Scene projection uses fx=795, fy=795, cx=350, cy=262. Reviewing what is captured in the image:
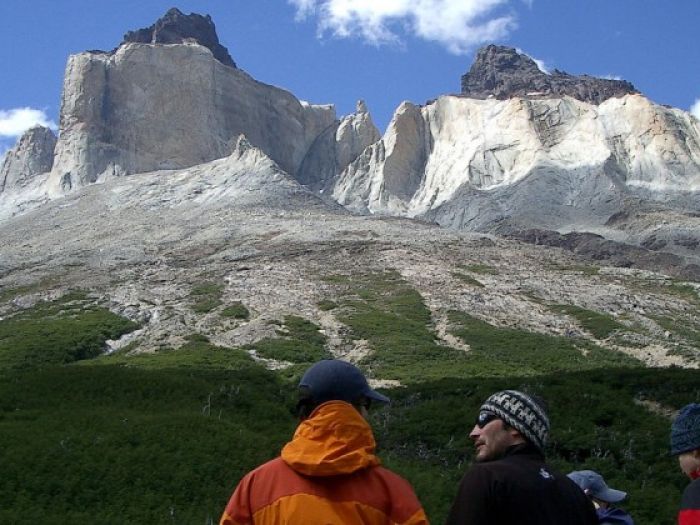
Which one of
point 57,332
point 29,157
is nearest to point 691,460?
point 57,332

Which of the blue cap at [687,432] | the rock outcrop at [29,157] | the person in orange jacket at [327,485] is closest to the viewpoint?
the person in orange jacket at [327,485]

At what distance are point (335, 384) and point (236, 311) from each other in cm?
5158

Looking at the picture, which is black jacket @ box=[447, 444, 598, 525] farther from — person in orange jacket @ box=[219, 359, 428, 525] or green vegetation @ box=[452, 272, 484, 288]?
green vegetation @ box=[452, 272, 484, 288]

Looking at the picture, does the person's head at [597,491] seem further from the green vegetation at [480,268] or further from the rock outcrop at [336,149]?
the rock outcrop at [336,149]

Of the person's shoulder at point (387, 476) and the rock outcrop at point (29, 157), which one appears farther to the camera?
the rock outcrop at point (29, 157)

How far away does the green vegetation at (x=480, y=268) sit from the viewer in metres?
71.9

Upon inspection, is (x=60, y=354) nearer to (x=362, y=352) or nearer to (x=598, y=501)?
(x=362, y=352)

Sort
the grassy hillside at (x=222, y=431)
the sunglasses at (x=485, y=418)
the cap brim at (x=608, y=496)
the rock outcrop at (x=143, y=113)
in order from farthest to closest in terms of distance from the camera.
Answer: the rock outcrop at (x=143, y=113), the grassy hillside at (x=222, y=431), the cap brim at (x=608, y=496), the sunglasses at (x=485, y=418)

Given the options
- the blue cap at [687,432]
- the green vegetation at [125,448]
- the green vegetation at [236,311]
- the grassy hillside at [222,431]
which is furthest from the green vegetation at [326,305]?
the blue cap at [687,432]

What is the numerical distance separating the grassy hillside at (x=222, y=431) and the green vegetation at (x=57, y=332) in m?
1.64

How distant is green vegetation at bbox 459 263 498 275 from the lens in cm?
7194

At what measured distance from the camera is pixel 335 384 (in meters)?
4.95

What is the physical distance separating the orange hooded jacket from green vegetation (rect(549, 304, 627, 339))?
4956 centimetres

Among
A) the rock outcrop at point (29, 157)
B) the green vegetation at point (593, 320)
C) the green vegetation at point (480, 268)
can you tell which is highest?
the rock outcrop at point (29, 157)
